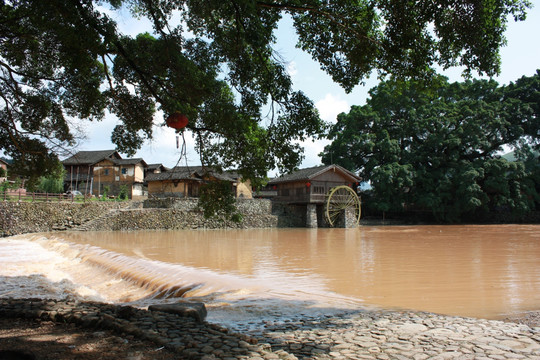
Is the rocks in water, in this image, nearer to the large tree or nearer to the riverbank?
the riverbank

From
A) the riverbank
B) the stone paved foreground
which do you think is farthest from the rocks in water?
the stone paved foreground

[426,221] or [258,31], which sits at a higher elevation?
[258,31]

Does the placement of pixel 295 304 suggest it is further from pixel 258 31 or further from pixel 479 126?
pixel 479 126

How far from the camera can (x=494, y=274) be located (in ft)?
31.6

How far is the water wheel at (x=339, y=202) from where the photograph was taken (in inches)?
1264

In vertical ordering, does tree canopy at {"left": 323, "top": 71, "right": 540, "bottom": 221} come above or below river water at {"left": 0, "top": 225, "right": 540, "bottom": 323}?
above

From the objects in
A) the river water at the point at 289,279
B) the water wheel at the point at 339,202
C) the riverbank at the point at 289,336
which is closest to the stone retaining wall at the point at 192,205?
the water wheel at the point at 339,202

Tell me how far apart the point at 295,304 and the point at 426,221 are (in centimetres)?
3437

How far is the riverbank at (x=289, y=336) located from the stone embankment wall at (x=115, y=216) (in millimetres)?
17357

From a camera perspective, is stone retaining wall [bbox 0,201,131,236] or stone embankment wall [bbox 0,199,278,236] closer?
stone retaining wall [bbox 0,201,131,236]

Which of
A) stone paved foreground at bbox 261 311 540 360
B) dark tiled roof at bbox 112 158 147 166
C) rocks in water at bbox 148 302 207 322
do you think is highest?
dark tiled roof at bbox 112 158 147 166

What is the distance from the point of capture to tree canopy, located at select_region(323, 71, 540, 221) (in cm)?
3369

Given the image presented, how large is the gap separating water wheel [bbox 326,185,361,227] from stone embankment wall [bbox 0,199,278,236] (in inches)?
185

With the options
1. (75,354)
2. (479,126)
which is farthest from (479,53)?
(479,126)
